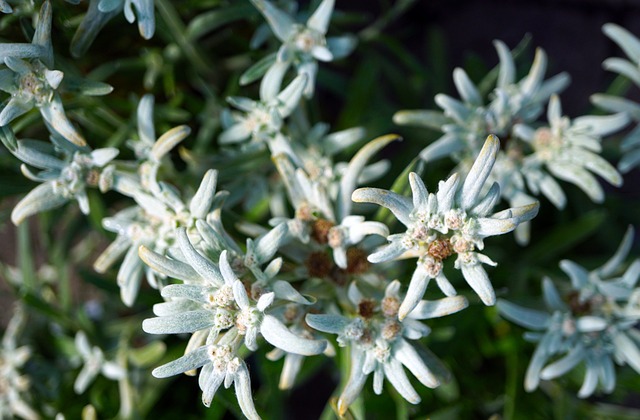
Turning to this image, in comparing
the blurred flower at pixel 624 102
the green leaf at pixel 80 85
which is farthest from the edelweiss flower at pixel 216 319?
the blurred flower at pixel 624 102

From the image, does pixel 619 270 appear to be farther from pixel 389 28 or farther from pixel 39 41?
pixel 39 41

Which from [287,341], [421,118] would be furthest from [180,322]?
[421,118]

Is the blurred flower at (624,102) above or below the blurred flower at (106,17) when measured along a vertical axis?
below

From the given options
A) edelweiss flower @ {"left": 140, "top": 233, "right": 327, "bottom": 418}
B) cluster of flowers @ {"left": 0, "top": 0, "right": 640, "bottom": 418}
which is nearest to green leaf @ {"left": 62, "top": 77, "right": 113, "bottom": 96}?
cluster of flowers @ {"left": 0, "top": 0, "right": 640, "bottom": 418}

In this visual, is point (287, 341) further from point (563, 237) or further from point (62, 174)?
point (563, 237)

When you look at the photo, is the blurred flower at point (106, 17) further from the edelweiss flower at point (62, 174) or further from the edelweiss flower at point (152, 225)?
the edelweiss flower at point (152, 225)

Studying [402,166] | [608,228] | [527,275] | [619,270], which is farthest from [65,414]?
[608,228]
